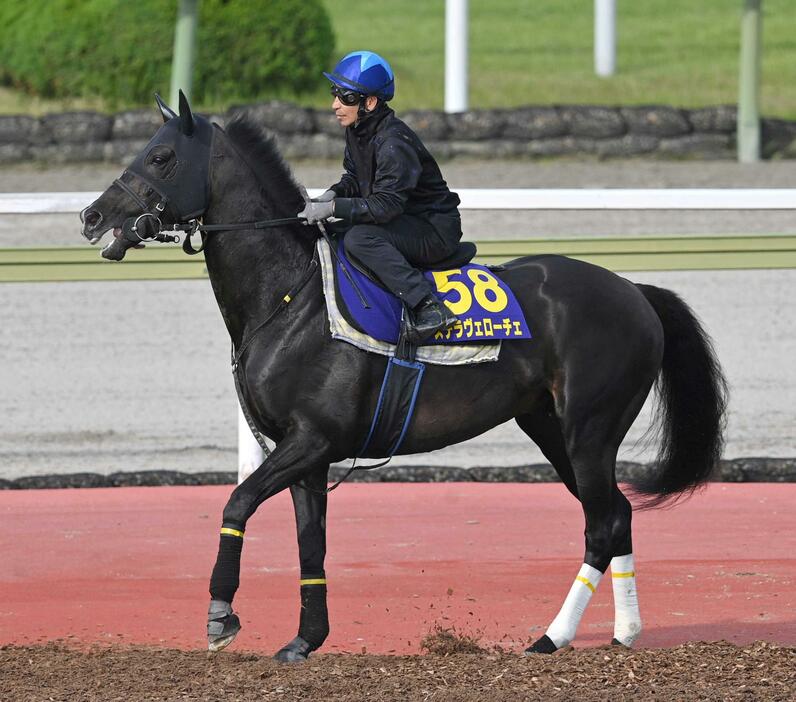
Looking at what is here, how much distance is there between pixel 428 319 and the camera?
5.16m

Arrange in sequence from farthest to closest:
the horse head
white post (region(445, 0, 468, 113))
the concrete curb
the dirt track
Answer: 1. white post (region(445, 0, 468, 113))
2. the concrete curb
3. the horse head
4. the dirt track

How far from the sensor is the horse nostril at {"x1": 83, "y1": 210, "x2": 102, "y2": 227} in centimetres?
496

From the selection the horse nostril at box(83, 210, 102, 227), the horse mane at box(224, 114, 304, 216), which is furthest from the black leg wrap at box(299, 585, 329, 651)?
the horse nostril at box(83, 210, 102, 227)

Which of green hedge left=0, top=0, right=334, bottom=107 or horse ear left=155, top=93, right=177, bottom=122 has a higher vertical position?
green hedge left=0, top=0, right=334, bottom=107

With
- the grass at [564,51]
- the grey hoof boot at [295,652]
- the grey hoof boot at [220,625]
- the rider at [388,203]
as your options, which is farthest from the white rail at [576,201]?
the grass at [564,51]

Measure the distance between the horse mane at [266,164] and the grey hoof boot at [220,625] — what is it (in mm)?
1467

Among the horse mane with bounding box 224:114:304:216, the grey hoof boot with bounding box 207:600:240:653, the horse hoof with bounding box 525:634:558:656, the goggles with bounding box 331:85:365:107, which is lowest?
the horse hoof with bounding box 525:634:558:656

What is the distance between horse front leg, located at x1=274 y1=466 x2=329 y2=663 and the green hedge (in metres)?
16.1

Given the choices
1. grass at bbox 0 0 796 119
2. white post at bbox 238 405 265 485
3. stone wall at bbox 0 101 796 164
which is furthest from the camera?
grass at bbox 0 0 796 119

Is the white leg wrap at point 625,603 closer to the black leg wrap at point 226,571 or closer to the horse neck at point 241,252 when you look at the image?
the black leg wrap at point 226,571

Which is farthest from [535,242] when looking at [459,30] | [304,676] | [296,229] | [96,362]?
[459,30]

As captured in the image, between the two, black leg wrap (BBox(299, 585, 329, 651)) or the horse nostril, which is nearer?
the horse nostril

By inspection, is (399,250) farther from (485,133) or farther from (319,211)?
(485,133)

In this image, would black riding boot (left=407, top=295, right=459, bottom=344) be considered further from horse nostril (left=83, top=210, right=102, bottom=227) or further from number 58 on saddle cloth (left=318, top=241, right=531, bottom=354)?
horse nostril (left=83, top=210, right=102, bottom=227)
